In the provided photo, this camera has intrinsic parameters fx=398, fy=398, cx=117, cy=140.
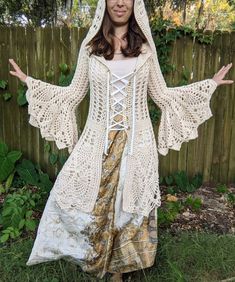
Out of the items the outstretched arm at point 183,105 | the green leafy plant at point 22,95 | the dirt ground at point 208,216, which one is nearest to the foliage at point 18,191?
the green leafy plant at point 22,95

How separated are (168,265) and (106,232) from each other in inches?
27.0

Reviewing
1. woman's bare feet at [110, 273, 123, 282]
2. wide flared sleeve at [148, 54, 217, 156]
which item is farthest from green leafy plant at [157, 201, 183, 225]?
wide flared sleeve at [148, 54, 217, 156]

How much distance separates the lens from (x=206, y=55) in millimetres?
4051

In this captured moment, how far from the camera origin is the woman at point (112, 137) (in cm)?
221

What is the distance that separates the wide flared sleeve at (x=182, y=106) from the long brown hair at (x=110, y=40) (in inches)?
11.3

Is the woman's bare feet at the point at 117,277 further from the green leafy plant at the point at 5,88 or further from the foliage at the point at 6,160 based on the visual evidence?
A: the green leafy plant at the point at 5,88

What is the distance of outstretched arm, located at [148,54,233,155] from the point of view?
2402 mm

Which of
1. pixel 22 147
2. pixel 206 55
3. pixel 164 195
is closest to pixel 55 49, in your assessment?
pixel 22 147

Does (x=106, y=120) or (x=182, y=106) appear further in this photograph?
(x=182, y=106)

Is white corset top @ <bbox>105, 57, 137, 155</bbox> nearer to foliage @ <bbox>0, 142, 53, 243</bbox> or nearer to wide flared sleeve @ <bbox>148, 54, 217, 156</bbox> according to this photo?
wide flared sleeve @ <bbox>148, 54, 217, 156</bbox>

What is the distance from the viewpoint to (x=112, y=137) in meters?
2.30

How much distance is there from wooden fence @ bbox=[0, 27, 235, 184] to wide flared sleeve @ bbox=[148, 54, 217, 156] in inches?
64.9

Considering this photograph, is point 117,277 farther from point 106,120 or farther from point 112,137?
point 106,120

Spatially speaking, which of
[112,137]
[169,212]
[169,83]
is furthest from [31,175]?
[112,137]
